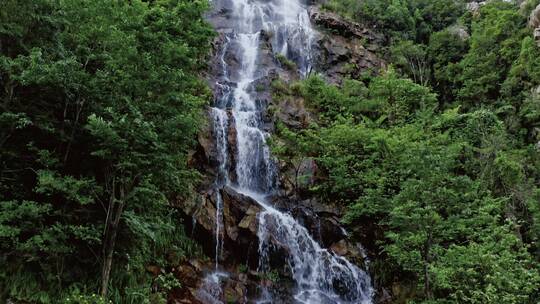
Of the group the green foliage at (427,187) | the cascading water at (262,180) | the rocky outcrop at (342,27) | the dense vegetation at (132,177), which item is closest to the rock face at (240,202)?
the cascading water at (262,180)

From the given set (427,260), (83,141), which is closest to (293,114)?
(427,260)

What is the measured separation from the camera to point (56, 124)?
902cm

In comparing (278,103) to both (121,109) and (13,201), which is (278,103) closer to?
(121,109)

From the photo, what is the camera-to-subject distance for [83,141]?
30.5 ft

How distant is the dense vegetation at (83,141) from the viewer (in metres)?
7.93

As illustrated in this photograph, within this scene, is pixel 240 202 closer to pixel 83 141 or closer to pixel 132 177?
pixel 132 177

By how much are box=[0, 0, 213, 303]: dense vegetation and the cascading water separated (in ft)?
11.5

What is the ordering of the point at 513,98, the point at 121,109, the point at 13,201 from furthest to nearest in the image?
1. the point at 513,98
2. the point at 121,109
3. the point at 13,201

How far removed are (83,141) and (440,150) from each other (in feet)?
32.7

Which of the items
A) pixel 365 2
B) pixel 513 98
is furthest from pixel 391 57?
pixel 513 98

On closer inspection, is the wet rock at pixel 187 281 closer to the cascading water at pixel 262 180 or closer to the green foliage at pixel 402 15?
the cascading water at pixel 262 180

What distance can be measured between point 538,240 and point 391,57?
15566mm

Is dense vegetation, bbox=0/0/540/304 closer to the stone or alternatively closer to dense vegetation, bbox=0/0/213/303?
dense vegetation, bbox=0/0/213/303

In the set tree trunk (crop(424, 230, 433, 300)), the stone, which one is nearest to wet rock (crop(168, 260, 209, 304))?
tree trunk (crop(424, 230, 433, 300))
